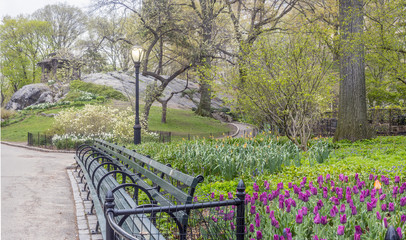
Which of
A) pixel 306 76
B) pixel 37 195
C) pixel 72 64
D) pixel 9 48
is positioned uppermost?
pixel 9 48

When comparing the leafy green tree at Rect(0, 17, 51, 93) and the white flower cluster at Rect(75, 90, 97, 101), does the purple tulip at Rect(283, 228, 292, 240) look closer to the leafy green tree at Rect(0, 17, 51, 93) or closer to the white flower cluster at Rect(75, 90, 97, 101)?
the white flower cluster at Rect(75, 90, 97, 101)

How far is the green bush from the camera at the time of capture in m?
27.2

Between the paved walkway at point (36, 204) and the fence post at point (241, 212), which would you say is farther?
the paved walkway at point (36, 204)

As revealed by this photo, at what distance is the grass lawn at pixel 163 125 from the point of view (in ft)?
68.2

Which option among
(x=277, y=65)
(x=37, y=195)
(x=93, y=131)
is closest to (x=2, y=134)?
(x=93, y=131)

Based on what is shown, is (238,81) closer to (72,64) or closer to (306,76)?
(306,76)

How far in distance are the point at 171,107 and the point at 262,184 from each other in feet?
83.0

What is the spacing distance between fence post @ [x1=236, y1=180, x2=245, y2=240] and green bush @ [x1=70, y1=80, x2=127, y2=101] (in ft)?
80.7

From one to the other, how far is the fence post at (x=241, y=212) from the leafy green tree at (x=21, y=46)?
47588 mm

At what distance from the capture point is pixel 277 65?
7988 millimetres

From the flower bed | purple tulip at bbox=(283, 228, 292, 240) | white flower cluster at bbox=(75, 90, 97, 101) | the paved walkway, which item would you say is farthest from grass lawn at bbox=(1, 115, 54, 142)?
purple tulip at bbox=(283, 228, 292, 240)

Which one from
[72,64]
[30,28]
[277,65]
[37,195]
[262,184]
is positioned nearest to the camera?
[262,184]

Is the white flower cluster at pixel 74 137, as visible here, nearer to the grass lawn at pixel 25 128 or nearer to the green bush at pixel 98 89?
the grass lawn at pixel 25 128

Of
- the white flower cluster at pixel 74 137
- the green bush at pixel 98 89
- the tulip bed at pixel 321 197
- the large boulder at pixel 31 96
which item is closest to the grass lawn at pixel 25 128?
the white flower cluster at pixel 74 137
